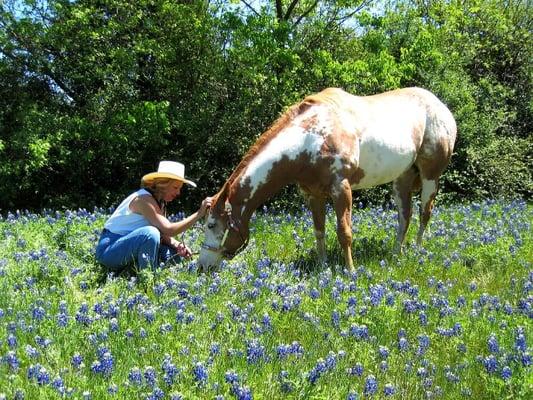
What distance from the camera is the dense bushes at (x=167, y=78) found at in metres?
11.9

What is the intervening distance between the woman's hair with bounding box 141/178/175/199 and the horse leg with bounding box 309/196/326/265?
73.3 inches

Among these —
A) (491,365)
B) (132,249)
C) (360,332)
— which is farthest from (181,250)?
(491,365)

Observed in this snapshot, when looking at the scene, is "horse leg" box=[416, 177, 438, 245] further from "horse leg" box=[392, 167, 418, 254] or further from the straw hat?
the straw hat

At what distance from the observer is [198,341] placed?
462cm

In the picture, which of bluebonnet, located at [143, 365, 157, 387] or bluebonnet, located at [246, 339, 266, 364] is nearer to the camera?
bluebonnet, located at [143, 365, 157, 387]

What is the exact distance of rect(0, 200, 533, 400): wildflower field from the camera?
398 cm

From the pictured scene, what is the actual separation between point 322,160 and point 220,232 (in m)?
1.40

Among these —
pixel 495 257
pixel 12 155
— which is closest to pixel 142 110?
pixel 12 155

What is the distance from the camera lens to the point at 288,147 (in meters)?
6.91

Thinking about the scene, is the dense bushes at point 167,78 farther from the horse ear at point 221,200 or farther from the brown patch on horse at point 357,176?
the horse ear at point 221,200

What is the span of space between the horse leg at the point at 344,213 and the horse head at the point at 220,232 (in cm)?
114

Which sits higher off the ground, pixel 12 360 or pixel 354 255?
pixel 12 360

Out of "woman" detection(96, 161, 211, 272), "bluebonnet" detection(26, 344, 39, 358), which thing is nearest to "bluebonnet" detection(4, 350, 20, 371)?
"bluebonnet" detection(26, 344, 39, 358)

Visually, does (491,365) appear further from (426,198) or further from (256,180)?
(426,198)
